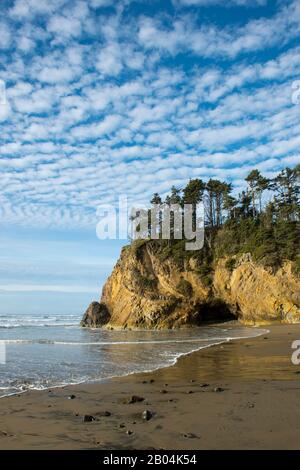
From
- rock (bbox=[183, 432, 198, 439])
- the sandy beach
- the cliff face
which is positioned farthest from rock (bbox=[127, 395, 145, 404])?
the cliff face

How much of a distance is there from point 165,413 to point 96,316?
46156 millimetres

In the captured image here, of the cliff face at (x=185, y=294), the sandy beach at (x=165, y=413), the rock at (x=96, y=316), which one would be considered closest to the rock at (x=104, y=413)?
the sandy beach at (x=165, y=413)

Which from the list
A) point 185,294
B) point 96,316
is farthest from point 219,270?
point 96,316

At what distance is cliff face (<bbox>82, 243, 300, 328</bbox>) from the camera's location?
130ft

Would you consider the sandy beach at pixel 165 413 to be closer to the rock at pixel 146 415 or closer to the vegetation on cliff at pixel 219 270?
the rock at pixel 146 415

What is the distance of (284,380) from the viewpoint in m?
10.3

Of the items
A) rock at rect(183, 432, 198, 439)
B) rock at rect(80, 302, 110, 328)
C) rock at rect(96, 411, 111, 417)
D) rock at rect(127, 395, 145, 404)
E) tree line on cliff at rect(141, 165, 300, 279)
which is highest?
tree line on cliff at rect(141, 165, 300, 279)

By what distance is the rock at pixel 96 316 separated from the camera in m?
51.7

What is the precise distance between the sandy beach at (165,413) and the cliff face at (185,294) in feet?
94.0

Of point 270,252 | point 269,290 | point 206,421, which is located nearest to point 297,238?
point 270,252

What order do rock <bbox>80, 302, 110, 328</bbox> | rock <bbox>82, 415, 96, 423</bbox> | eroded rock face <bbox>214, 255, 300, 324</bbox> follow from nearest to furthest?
rock <bbox>82, 415, 96, 423</bbox> → eroded rock face <bbox>214, 255, 300, 324</bbox> → rock <bbox>80, 302, 110, 328</bbox>

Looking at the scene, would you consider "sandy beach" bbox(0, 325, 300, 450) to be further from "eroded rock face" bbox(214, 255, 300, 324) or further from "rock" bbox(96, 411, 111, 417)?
"eroded rock face" bbox(214, 255, 300, 324)

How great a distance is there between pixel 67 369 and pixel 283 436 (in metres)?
9.88

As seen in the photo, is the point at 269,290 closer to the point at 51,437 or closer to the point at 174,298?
the point at 174,298
